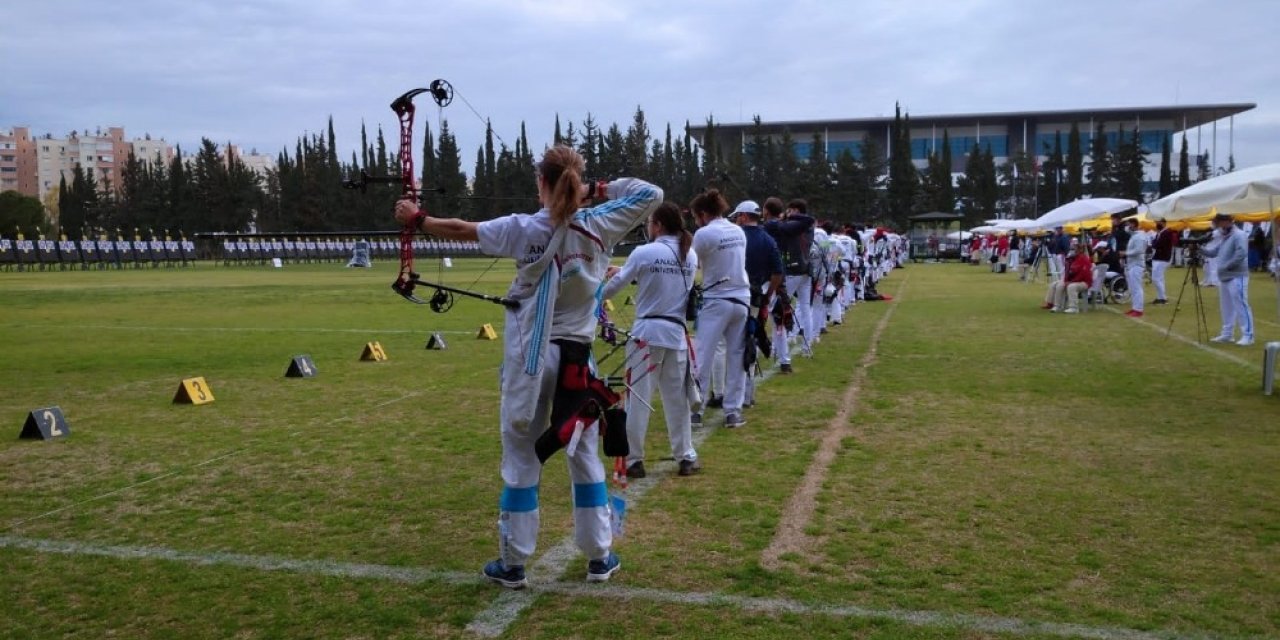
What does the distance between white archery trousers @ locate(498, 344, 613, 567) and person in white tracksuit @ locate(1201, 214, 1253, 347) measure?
13.2m

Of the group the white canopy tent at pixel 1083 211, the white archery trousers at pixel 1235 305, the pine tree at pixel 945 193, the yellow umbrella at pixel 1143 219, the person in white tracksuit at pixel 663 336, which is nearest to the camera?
the person in white tracksuit at pixel 663 336

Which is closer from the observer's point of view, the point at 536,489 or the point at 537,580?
the point at 536,489

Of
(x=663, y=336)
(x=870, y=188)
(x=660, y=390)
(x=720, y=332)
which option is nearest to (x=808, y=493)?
(x=660, y=390)

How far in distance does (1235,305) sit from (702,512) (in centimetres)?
1275

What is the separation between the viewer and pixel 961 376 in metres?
12.1

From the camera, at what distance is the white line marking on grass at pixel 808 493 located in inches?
213

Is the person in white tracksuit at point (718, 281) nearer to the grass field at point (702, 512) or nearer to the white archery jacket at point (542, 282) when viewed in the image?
the grass field at point (702, 512)

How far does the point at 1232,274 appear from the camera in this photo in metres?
15.0

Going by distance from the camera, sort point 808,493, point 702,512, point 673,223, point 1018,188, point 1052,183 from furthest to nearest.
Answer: point 1018,188 → point 1052,183 → point 673,223 → point 808,493 → point 702,512

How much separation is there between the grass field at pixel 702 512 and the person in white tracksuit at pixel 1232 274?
2.87 meters

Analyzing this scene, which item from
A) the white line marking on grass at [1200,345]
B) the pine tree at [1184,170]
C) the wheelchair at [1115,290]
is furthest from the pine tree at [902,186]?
the white line marking on grass at [1200,345]

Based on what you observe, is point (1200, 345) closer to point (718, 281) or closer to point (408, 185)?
point (718, 281)

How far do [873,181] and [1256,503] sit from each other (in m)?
81.5

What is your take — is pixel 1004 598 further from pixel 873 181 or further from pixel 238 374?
pixel 873 181
